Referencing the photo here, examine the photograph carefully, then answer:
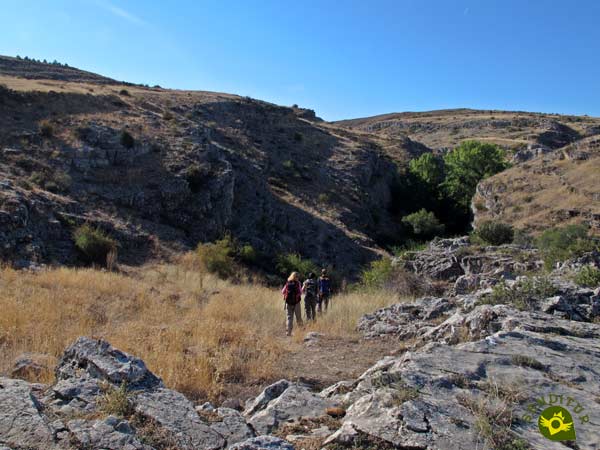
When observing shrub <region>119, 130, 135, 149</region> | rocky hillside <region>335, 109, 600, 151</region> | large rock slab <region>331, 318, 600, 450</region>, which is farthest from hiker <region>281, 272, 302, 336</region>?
rocky hillside <region>335, 109, 600, 151</region>

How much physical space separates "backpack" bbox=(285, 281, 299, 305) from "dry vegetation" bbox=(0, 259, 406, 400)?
0.64 metres

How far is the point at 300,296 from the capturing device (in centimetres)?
993

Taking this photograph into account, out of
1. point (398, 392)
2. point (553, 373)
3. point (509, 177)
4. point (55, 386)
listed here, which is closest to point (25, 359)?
point (55, 386)

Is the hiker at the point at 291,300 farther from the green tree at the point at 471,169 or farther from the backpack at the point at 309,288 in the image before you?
the green tree at the point at 471,169

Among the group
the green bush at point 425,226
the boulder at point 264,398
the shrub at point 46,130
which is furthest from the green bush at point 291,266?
the boulder at point 264,398

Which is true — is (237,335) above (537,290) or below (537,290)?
below

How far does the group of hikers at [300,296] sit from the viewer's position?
9.49 m

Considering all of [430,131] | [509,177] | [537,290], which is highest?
[430,131]

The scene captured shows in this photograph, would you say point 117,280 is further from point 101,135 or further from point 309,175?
point 309,175

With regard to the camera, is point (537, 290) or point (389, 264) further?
point (389, 264)

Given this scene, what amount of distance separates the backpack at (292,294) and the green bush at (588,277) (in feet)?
18.0

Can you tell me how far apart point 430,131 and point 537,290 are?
268 ft

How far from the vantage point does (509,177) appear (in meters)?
28.3

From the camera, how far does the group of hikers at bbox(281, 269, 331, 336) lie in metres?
9.49
